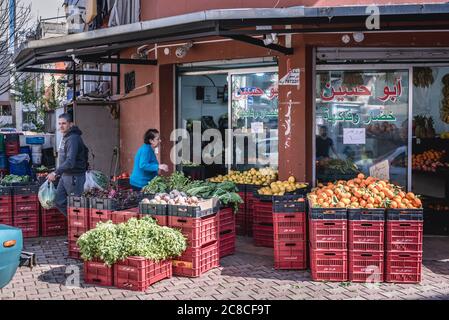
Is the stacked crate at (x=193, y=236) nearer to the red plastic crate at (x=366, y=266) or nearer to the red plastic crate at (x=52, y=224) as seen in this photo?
the red plastic crate at (x=366, y=266)

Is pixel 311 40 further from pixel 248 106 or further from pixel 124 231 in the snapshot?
pixel 124 231

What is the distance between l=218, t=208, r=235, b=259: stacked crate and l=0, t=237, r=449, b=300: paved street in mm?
232

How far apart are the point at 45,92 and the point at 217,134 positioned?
31.0m

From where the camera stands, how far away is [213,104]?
12672mm

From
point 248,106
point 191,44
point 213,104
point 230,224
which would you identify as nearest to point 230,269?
point 230,224

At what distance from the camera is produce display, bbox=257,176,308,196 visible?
8656 mm

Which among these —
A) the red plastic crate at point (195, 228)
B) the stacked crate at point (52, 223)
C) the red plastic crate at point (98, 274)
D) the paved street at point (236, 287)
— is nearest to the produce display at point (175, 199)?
the red plastic crate at point (195, 228)

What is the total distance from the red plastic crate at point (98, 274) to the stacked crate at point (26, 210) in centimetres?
342

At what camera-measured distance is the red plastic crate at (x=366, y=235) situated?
6746mm

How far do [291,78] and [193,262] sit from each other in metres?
3.92

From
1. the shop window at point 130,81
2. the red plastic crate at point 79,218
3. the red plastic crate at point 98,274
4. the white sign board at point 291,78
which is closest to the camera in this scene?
the red plastic crate at point 98,274

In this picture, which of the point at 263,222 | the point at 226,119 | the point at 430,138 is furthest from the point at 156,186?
the point at 430,138

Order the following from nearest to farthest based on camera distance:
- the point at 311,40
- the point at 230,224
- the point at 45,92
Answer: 1. the point at 230,224
2. the point at 311,40
3. the point at 45,92

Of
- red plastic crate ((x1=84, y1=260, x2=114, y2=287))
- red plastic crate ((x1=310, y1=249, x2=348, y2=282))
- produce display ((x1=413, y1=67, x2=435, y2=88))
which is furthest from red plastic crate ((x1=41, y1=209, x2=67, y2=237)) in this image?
produce display ((x1=413, y1=67, x2=435, y2=88))
